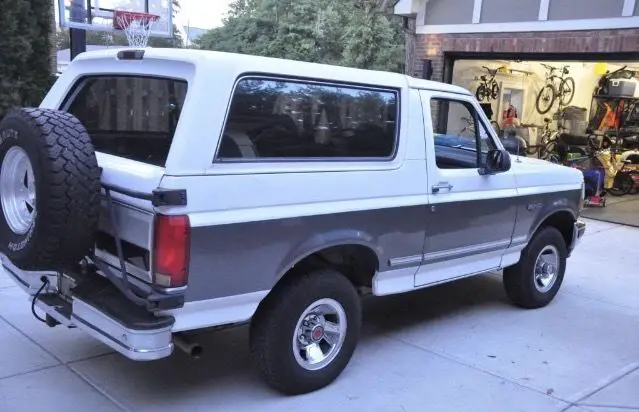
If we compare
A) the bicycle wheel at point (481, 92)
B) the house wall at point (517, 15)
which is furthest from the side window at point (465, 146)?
the bicycle wheel at point (481, 92)

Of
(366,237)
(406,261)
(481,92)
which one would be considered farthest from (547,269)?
(481,92)

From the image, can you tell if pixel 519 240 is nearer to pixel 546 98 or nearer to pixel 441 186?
pixel 441 186

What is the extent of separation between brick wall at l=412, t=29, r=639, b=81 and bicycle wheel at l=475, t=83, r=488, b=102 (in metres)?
2.93

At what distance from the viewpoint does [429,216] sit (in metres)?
4.43

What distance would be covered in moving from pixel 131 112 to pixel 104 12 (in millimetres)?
9635

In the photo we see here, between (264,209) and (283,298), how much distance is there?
22.7 inches

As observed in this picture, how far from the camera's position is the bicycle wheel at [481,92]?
15.6 metres

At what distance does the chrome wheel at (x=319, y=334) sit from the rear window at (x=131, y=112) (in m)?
1.29

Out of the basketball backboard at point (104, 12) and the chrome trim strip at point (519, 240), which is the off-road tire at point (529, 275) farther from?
the basketball backboard at point (104, 12)

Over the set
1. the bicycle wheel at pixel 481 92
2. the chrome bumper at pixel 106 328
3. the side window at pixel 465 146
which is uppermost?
the bicycle wheel at pixel 481 92

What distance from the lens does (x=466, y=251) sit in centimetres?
488

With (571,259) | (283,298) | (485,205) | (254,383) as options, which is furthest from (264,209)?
(571,259)

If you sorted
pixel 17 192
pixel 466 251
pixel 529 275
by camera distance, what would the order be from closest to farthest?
pixel 17 192 → pixel 466 251 → pixel 529 275

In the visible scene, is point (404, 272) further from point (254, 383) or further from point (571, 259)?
point (571, 259)
